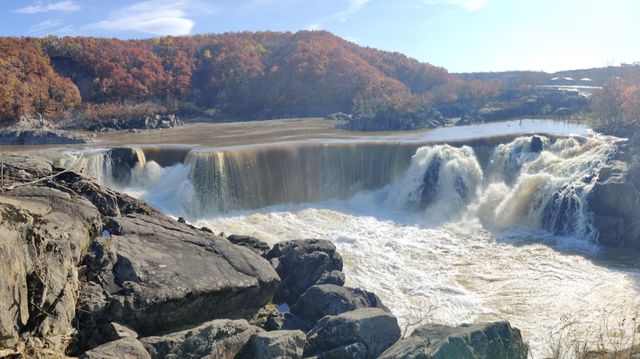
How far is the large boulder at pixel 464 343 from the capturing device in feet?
16.1

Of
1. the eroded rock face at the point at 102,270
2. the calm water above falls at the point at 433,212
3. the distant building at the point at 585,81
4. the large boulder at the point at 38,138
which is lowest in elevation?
the calm water above falls at the point at 433,212

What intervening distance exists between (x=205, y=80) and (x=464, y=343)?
186 ft

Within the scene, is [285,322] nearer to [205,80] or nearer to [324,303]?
[324,303]

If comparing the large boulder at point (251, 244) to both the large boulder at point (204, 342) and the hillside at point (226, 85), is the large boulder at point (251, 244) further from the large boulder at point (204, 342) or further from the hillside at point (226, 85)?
the hillside at point (226, 85)

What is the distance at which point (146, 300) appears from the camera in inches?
240

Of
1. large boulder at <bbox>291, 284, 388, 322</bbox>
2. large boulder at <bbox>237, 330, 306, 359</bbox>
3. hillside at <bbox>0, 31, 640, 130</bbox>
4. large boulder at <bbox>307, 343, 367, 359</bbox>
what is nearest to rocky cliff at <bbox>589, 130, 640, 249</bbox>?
large boulder at <bbox>291, 284, 388, 322</bbox>

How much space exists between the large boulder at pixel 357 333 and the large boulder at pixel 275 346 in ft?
0.53

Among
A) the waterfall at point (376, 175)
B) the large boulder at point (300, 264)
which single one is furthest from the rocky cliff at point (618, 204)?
the large boulder at point (300, 264)

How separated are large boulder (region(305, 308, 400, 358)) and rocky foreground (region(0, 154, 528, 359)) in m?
0.01

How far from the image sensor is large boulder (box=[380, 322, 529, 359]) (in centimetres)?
490

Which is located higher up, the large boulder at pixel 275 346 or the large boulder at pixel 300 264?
the large boulder at pixel 275 346

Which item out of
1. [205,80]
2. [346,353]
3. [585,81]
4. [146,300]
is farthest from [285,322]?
[585,81]

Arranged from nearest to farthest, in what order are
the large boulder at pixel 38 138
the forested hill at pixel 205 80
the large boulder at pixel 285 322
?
the large boulder at pixel 285 322, the large boulder at pixel 38 138, the forested hill at pixel 205 80

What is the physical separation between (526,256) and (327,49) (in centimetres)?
5277
